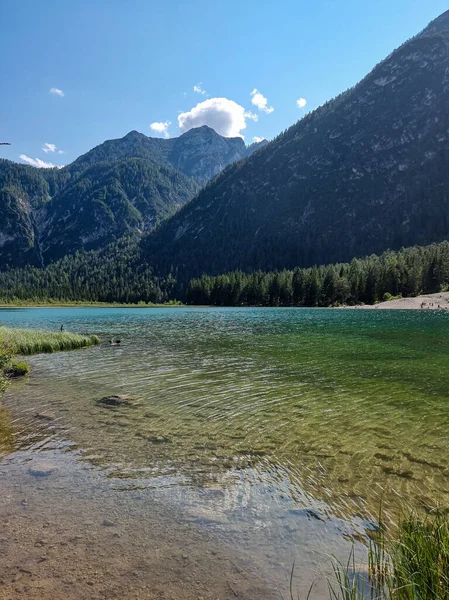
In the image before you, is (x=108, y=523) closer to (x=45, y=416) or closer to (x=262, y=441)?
(x=262, y=441)

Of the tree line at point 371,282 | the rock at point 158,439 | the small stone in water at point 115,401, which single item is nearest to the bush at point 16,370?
the small stone in water at point 115,401

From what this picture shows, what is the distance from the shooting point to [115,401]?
19.9m

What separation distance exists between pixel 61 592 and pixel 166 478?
4.91 metres

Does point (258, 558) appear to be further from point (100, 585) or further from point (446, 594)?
point (446, 594)

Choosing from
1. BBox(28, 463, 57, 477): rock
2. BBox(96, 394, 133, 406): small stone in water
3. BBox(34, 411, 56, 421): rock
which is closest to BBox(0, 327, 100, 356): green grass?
BBox(96, 394, 133, 406): small stone in water

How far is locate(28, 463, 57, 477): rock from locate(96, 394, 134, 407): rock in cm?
737

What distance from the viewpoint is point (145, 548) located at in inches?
311

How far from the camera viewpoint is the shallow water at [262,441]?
9.10 meters

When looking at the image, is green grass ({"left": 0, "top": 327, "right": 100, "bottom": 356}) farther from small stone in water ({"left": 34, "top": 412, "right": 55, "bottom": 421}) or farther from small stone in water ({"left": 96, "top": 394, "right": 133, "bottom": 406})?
small stone in water ({"left": 34, "top": 412, "right": 55, "bottom": 421})

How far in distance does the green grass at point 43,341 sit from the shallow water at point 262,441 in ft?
39.7

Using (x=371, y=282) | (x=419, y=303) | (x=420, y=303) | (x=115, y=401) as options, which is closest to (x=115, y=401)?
(x=115, y=401)

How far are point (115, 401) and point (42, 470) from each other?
8.18 m

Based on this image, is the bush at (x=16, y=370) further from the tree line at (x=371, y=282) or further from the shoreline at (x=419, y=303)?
the tree line at (x=371, y=282)

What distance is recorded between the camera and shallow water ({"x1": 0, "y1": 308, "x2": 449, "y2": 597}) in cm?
910
